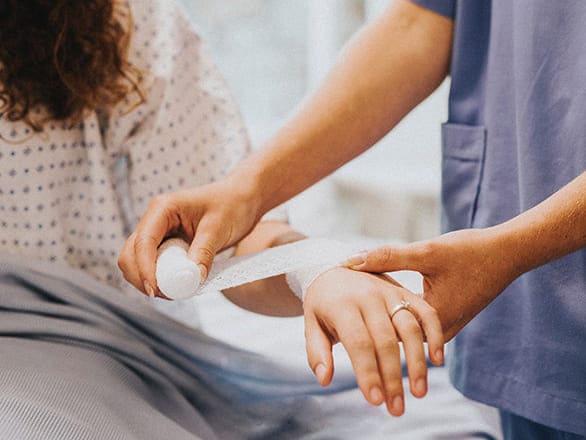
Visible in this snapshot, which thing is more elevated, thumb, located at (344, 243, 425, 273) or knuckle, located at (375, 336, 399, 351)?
thumb, located at (344, 243, 425, 273)

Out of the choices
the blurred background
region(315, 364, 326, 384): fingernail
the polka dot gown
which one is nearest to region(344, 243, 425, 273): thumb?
region(315, 364, 326, 384): fingernail

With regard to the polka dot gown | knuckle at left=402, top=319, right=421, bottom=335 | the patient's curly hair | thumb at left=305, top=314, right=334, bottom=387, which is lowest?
the polka dot gown

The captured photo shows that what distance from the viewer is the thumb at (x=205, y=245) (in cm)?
68

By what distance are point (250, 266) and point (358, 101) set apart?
27 centimetres

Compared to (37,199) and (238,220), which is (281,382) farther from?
(37,199)

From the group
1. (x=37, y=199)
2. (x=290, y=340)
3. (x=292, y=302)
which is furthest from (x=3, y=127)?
(x=290, y=340)

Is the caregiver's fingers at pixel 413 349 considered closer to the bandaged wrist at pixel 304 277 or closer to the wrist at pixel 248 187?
the bandaged wrist at pixel 304 277

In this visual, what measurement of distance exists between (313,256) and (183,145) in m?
0.40

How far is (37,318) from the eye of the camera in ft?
2.58

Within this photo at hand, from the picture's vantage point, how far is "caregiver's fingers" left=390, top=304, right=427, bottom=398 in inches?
19.8

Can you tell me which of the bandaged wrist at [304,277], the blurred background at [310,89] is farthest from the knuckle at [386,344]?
the blurred background at [310,89]

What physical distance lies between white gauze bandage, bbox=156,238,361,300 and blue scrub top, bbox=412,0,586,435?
0.23 m

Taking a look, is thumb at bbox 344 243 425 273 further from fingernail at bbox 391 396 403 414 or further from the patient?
the patient

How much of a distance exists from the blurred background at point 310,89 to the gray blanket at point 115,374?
1711 mm
